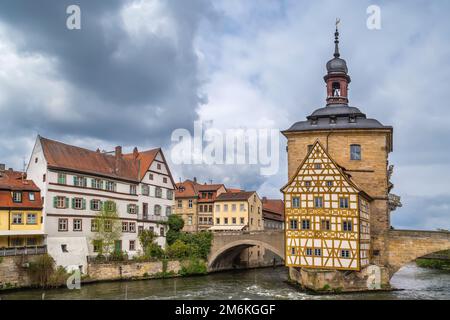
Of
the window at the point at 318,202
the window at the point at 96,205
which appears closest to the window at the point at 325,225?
the window at the point at 318,202

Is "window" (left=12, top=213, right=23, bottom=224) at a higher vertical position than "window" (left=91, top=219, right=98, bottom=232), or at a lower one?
higher

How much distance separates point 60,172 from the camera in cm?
3875

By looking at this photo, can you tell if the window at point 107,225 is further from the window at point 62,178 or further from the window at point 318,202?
the window at point 318,202

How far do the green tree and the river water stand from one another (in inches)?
156

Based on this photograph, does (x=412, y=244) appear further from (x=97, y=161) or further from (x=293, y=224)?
(x=97, y=161)

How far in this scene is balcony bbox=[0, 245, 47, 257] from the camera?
32756 mm

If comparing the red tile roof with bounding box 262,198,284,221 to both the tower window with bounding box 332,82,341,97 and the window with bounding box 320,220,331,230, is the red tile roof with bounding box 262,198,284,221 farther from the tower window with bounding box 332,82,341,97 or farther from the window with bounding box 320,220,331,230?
the window with bounding box 320,220,331,230

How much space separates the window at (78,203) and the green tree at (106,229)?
1536 mm

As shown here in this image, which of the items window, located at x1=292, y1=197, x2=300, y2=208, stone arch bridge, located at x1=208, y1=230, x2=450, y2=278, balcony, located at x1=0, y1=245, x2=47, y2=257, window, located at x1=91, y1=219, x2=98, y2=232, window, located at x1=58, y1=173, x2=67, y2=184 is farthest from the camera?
window, located at x1=91, y1=219, x2=98, y2=232

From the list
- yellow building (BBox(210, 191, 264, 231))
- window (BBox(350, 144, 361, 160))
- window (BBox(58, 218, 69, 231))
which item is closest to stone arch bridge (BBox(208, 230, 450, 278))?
window (BBox(350, 144, 361, 160))

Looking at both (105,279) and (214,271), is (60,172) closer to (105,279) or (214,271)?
(105,279)

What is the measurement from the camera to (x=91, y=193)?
41.7 m

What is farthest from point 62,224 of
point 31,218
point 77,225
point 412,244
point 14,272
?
point 412,244
